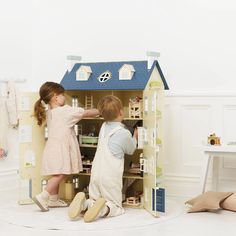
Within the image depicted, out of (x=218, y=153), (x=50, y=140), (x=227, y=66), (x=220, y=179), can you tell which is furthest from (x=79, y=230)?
(x=227, y=66)

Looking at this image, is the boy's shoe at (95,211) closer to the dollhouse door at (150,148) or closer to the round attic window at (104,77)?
the dollhouse door at (150,148)

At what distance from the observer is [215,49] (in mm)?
4910

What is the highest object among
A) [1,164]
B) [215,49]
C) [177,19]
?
[177,19]

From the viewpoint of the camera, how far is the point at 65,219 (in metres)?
3.87

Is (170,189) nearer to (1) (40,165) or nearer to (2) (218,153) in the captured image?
(2) (218,153)

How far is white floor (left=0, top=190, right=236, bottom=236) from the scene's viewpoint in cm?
353

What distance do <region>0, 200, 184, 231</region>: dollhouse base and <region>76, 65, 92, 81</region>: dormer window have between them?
3.96 feet

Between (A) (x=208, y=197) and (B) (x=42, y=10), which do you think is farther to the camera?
(B) (x=42, y=10)

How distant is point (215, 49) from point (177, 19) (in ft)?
1.66

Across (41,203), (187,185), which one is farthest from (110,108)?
(187,185)

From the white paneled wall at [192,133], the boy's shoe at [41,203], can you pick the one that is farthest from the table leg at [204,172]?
the boy's shoe at [41,203]

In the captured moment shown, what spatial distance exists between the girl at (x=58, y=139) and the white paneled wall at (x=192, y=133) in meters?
1.02

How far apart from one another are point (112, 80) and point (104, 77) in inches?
4.0

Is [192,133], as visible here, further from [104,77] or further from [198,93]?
[104,77]
